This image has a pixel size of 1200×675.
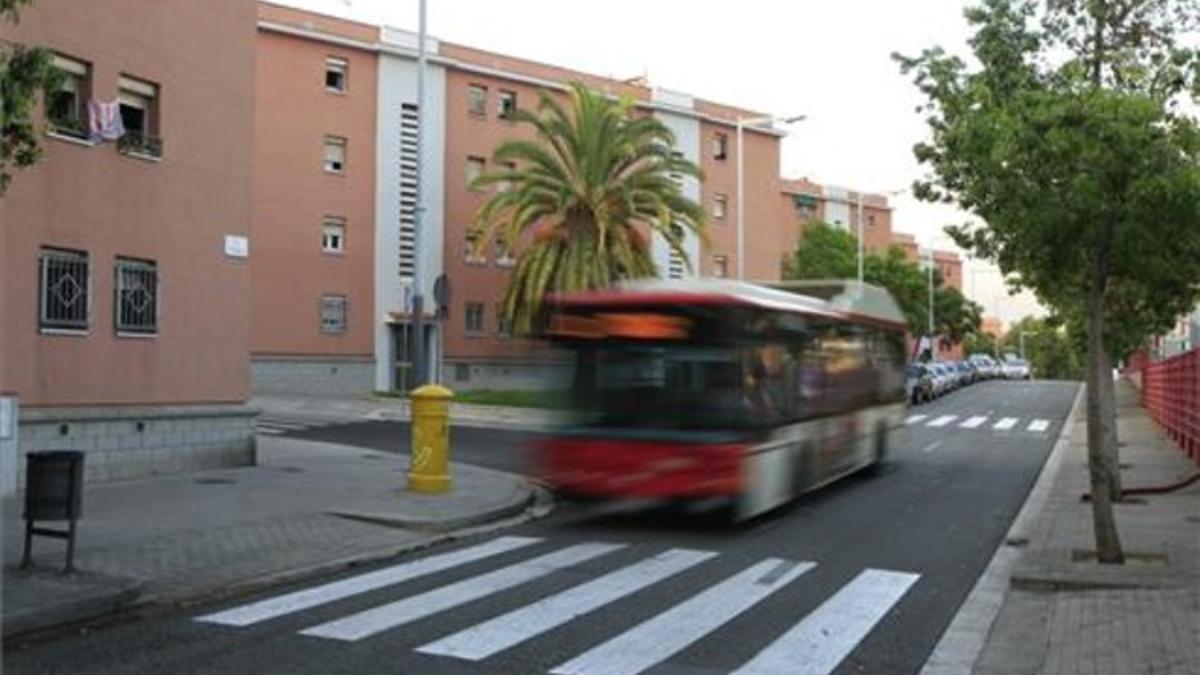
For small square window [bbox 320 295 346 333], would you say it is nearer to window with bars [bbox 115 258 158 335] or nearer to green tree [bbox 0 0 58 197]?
window with bars [bbox 115 258 158 335]

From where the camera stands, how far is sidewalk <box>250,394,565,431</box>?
33.0 meters

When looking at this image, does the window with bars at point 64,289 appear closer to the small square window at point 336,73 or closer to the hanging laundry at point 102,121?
the hanging laundry at point 102,121

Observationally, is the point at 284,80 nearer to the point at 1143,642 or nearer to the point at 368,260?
the point at 368,260

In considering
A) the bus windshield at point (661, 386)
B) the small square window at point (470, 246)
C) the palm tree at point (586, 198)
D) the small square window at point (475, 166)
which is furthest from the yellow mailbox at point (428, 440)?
the small square window at point (475, 166)

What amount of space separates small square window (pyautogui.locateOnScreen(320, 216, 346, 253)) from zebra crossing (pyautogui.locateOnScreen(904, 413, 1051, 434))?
1932 cm

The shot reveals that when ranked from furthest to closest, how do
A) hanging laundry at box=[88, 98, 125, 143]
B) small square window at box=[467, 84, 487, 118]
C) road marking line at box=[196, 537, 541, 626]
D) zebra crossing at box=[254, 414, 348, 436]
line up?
1. small square window at box=[467, 84, 487, 118]
2. zebra crossing at box=[254, 414, 348, 436]
3. hanging laundry at box=[88, 98, 125, 143]
4. road marking line at box=[196, 537, 541, 626]

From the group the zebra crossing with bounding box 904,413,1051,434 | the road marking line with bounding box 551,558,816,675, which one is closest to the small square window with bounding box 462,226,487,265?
the zebra crossing with bounding box 904,413,1051,434

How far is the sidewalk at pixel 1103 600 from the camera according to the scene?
26.1ft

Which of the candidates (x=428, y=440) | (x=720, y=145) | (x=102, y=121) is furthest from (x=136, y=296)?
(x=720, y=145)

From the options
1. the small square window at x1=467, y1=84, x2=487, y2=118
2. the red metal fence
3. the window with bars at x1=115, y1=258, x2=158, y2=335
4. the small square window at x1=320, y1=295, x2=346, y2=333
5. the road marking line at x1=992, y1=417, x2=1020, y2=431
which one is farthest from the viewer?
the small square window at x1=467, y1=84, x2=487, y2=118

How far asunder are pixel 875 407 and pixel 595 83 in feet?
111

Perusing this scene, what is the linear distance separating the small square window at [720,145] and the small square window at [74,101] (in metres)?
42.8

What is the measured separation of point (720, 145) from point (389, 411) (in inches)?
1095

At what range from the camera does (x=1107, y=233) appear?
469 inches
